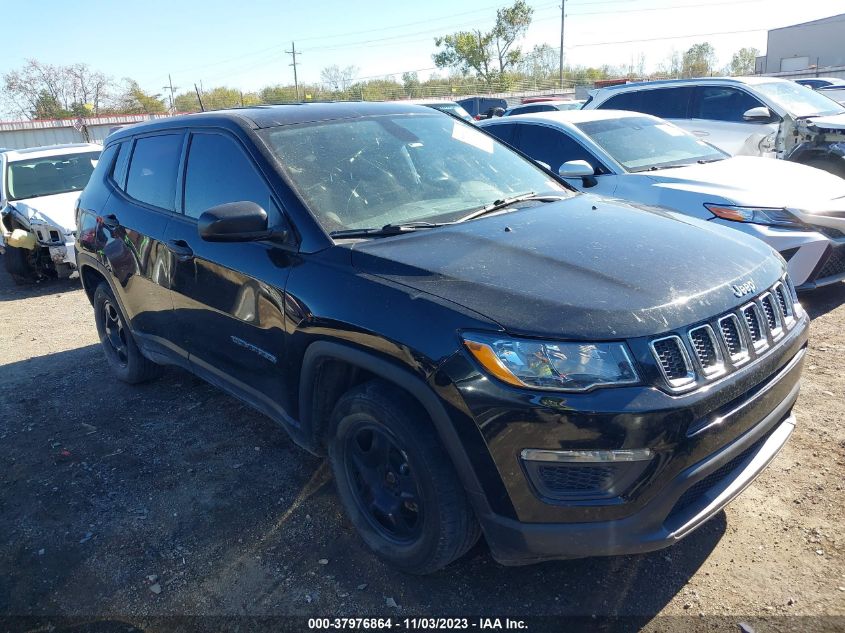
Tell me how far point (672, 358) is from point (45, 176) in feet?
32.8

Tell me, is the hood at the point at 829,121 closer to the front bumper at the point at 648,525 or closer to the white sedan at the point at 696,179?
the white sedan at the point at 696,179

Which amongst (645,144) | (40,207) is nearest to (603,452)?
(645,144)

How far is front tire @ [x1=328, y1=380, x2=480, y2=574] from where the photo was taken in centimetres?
228

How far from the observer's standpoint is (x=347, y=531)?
296 centimetres

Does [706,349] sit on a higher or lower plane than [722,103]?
lower

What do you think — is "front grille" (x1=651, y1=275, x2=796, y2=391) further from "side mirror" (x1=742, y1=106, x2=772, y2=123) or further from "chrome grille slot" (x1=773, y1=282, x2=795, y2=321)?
"side mirror" (x1=742, y1=106, x2=772, y2=123)

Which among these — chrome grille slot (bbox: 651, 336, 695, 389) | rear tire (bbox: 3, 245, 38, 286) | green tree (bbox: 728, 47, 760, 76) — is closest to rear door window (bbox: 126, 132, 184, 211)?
chrome grille slot (bbox: 651, 336, 695, 389)

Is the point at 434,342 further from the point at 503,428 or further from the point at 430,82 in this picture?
the point at 430,82

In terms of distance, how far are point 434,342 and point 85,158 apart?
31.8 ft

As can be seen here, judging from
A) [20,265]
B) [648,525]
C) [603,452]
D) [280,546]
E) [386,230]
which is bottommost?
[280,546]

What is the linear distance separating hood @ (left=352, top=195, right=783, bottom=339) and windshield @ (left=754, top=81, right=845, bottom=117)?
22.1 ft

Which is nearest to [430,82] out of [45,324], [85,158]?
[85,158]

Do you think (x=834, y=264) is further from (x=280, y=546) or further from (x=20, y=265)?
(x=20, y=265)

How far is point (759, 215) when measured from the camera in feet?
16.2
